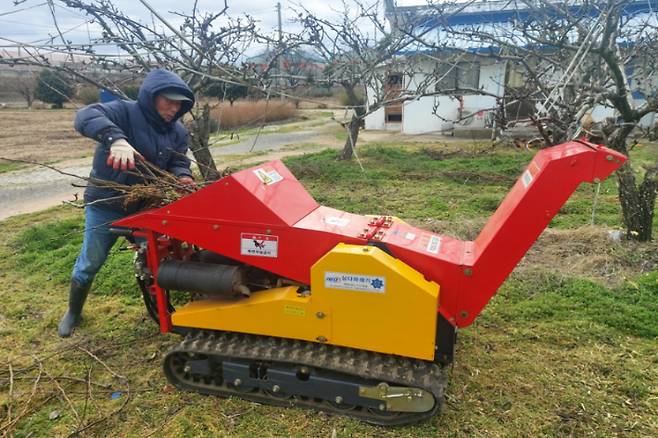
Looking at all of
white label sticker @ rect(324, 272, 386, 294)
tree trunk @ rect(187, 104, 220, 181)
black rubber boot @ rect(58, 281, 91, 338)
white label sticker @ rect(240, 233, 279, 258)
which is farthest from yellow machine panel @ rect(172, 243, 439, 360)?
tree trunk @ rect(187, 104, 220, 181)

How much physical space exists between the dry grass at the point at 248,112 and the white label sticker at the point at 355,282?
1064cm

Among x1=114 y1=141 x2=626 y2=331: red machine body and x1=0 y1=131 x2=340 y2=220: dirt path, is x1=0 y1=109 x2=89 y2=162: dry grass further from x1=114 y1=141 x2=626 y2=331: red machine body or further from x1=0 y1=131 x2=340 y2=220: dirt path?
x1=114 y1=141 x2=626 y2=331: red machine body

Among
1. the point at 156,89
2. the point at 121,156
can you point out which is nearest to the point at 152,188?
the point at 121,156

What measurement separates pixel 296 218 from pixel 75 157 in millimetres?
12825

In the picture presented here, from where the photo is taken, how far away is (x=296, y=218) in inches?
119

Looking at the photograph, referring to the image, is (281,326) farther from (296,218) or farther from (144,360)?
(144,360)

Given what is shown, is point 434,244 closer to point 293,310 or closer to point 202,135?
point 293,310

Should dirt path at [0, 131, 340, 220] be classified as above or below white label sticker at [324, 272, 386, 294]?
below

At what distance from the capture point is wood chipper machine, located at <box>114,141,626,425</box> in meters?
2.72

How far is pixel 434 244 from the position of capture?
300cm

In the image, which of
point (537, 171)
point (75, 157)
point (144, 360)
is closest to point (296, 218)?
point (537, 171)

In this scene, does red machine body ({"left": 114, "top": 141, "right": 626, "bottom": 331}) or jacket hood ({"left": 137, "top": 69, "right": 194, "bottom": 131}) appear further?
jacket hood ({"left": 137, "top": 69, "right": 194, "bottom": 131})

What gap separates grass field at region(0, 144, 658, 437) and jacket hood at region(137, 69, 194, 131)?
134 cm

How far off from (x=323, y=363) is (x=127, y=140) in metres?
2.07
